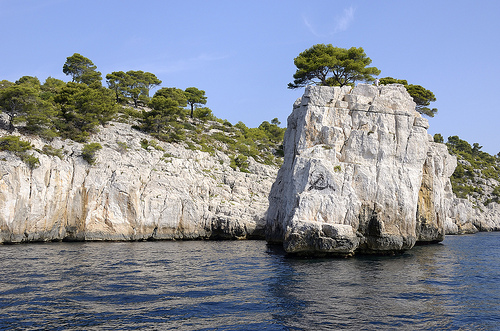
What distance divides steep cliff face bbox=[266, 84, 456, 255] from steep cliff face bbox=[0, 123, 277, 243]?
16.3 metres

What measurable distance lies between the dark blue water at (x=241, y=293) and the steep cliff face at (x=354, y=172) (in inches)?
95.2

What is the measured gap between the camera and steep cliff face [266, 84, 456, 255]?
3000cm

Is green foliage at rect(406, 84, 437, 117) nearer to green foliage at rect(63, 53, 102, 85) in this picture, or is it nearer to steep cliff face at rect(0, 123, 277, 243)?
steep cliff face at rect(0, 123, 277, 243)

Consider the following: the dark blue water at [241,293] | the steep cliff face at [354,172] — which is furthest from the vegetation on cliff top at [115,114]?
the steep cliff face at [354,172]

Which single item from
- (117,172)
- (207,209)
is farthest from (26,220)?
(207,209)

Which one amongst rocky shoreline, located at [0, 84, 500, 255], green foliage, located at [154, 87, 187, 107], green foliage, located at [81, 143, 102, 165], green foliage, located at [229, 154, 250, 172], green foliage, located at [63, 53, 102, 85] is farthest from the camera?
green foliage, located at [63, 53, 102, 85]

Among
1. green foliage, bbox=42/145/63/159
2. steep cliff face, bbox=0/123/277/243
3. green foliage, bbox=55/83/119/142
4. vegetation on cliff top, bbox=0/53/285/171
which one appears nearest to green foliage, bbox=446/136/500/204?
vegetation on cliff top, bbox=0/53/285/171

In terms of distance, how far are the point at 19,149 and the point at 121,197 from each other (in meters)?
11.8

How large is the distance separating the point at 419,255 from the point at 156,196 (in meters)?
30.5

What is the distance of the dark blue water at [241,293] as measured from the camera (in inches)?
569

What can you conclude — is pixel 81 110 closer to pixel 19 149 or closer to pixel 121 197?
pixel 19 149

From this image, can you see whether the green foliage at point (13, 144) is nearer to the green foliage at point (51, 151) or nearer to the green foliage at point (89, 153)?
the green foliage at point (51, 151)

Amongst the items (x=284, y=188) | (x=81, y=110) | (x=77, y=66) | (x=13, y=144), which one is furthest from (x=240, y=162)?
(x=77, y=66)

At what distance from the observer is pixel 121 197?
145 feet
